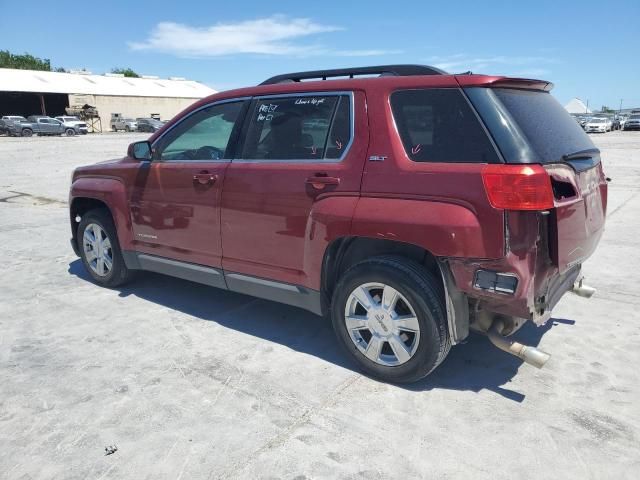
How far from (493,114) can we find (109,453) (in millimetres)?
2718

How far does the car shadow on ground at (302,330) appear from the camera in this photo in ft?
11.0

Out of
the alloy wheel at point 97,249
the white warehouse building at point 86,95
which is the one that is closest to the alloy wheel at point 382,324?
the alloy wheel at point 97,249

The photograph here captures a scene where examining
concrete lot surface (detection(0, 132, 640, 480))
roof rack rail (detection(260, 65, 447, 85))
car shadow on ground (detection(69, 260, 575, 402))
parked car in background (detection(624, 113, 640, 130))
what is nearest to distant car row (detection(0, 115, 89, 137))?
car shadow on ground (detection(69, 260, 575, 402))

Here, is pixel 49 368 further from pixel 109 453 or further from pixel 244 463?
pixel 244 463

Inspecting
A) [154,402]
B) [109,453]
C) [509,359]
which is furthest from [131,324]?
[509,359]

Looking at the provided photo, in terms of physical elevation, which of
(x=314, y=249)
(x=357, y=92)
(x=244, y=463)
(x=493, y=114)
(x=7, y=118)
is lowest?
(x=244, y=463)

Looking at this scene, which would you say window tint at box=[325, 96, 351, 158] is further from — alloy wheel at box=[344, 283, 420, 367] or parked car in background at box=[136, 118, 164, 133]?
parked car in background at box=[136, 118, 164, 133]

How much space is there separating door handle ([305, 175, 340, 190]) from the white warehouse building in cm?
5519

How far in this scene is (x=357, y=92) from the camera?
3.35 metres

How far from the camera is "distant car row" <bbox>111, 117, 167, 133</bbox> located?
50.2 meters

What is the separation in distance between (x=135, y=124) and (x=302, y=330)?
53.5m

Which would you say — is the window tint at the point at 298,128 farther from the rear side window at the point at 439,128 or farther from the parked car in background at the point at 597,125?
the parked car in background at the point at 597,125

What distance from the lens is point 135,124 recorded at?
5262 centimetres

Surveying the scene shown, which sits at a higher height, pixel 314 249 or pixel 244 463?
pixel 314 249
